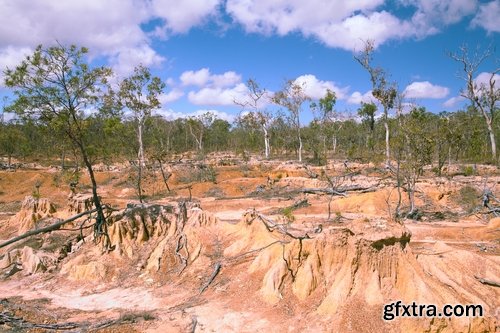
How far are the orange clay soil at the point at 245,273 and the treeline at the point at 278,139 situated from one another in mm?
8114

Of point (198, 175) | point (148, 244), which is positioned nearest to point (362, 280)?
point (148, 244)

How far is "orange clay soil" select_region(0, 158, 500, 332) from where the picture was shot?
8.84 meters

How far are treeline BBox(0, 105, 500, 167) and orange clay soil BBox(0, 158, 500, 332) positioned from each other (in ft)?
26.6

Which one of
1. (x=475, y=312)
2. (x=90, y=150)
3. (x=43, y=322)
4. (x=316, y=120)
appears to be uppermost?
(x=316, y=120)

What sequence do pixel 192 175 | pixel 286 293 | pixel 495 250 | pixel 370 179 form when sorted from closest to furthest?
pixel 286 293, pixel 495 250, pixel 370 179, pixel 192 175

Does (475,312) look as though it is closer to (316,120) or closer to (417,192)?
(417,192)

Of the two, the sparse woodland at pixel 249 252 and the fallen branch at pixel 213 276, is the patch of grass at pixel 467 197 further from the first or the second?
the fallen branch at pixel 213 276

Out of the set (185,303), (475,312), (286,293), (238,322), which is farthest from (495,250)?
(185,303)

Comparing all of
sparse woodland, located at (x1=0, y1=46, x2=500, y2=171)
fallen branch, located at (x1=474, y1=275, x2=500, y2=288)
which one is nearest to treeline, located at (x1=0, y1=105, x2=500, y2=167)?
sparse woodland, located at (x1=0, y1=46, x2=500, y2=171)

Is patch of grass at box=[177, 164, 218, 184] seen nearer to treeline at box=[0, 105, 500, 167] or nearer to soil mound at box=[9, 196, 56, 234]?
treeline at box=[0, 105, 500, 167]

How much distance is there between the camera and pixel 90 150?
1809 centimetres

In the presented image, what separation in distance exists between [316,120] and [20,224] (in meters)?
36.5

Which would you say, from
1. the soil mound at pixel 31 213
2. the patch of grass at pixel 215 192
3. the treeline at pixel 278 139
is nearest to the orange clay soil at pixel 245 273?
the soil mound at pixel 31 213

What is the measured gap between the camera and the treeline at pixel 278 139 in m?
30.2
